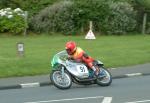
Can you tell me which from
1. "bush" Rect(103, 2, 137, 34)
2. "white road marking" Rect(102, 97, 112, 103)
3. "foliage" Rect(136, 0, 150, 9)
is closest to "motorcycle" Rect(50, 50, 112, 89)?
"white road marking" Rect(102, 97, 112, 103)

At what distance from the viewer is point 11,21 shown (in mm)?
34438

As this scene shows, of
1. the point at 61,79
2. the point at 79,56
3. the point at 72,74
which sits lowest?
the point at 61,79

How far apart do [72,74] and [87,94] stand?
168 cm

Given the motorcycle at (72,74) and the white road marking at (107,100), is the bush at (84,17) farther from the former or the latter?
the white road marking at (107,100)

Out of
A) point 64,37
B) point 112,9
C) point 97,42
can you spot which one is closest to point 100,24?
point 112,9

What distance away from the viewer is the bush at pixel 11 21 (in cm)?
3425

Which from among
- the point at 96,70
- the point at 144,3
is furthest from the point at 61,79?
the point at 144,3

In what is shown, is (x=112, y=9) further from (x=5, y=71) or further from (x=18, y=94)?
(x=18, y=94)

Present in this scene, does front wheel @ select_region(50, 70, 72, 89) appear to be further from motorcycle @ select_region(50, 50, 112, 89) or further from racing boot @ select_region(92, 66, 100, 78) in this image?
racing boot @ select_region(92, 66, 100, 78)

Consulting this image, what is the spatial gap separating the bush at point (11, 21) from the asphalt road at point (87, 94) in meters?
16.6

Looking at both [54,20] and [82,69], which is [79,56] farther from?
[54,20]

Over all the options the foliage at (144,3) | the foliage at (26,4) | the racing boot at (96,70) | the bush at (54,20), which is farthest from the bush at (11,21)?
the racing boot at (96,70)

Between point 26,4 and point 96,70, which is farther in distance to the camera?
point 26,4

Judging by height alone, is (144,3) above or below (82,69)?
above
